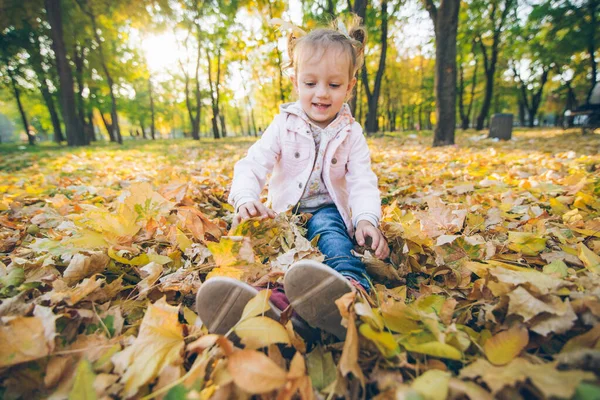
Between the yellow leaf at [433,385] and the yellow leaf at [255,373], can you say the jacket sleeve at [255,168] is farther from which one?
the yellow leaf at [433,385]

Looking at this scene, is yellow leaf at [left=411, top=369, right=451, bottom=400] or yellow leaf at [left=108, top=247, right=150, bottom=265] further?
yellow leaf at [left=108, top=247, right=150, bottom=265]

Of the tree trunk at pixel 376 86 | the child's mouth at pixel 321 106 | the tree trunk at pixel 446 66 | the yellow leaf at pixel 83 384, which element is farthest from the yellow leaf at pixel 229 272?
the tree trunk at pixel 376 86

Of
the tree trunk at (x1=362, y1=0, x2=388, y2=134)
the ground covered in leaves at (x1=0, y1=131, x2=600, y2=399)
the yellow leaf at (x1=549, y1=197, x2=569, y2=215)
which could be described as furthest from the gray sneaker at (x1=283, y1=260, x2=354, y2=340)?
the tree trunk at (x1=362, y1=0, x2=388, y2=134)

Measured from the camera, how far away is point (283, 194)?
1877 millimetres

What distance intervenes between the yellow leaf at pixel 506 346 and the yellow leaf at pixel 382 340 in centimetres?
23

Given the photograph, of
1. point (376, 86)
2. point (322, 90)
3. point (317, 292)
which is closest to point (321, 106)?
point (322, 90)

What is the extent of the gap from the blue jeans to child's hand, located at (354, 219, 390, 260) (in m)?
0.06

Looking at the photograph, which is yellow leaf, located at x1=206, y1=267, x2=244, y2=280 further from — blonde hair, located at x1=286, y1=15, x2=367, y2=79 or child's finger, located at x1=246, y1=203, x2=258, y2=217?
blonde hair, located at x1=286, y1=15, x2=367, y2=79

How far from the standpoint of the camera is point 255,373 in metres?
0.62

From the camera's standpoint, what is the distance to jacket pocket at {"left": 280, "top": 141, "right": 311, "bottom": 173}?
183cm

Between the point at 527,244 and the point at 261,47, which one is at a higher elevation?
the point at 261,47

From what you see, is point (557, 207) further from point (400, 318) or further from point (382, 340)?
point (382, 340)

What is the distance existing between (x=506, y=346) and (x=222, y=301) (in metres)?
0.73

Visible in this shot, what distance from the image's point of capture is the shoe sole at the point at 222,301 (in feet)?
2.61
